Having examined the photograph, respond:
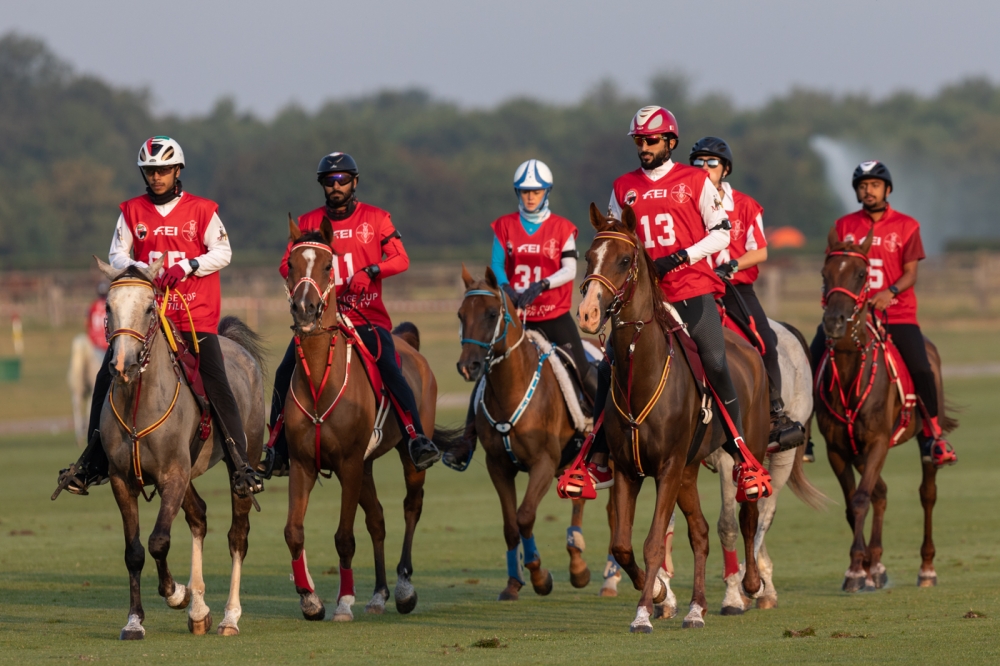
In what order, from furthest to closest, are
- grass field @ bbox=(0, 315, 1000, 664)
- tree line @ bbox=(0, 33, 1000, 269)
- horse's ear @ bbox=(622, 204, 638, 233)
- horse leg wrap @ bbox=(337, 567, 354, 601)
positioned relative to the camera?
tree line @ bbox=(0, 33, 1000, 269) < horse leg wrap @ bbox=(337, 567, 354, 601) < horse's ear @ bbox=(622, 204, 638, 233) < grass field @ bbox=(0, 315, 1000, 664)

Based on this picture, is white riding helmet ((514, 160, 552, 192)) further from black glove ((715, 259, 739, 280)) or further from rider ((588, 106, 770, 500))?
rider ((588, 106, 770, 500))

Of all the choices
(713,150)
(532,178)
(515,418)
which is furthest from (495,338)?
(713,150)

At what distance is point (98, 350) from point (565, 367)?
1231 centimetres

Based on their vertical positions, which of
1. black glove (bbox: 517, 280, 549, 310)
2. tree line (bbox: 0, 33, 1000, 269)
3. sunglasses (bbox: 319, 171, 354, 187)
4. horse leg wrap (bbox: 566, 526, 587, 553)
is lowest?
horse leg wrap (bbox: 566, 526, 587, 553)

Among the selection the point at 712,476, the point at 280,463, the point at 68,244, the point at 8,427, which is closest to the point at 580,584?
the point at 280,463

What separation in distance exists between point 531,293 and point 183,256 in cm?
269

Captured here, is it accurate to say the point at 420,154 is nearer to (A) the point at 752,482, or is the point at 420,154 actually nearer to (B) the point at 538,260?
(B) the point at 538,260

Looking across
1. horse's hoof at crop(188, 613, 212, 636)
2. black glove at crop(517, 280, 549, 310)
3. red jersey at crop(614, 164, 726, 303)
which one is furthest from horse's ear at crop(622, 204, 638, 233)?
horse's hoof at crop(188, 613, 212, 636)

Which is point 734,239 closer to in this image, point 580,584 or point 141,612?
point 580,584

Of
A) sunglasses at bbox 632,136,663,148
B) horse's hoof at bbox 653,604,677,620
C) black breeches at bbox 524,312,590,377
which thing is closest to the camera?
sunglasses at bbox 632,136,663,148

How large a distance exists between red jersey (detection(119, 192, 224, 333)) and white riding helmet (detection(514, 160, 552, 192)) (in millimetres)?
2852

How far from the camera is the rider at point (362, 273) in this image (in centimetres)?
1118

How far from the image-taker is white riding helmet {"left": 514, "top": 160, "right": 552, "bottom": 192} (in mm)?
12430

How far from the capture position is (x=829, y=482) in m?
19.1
